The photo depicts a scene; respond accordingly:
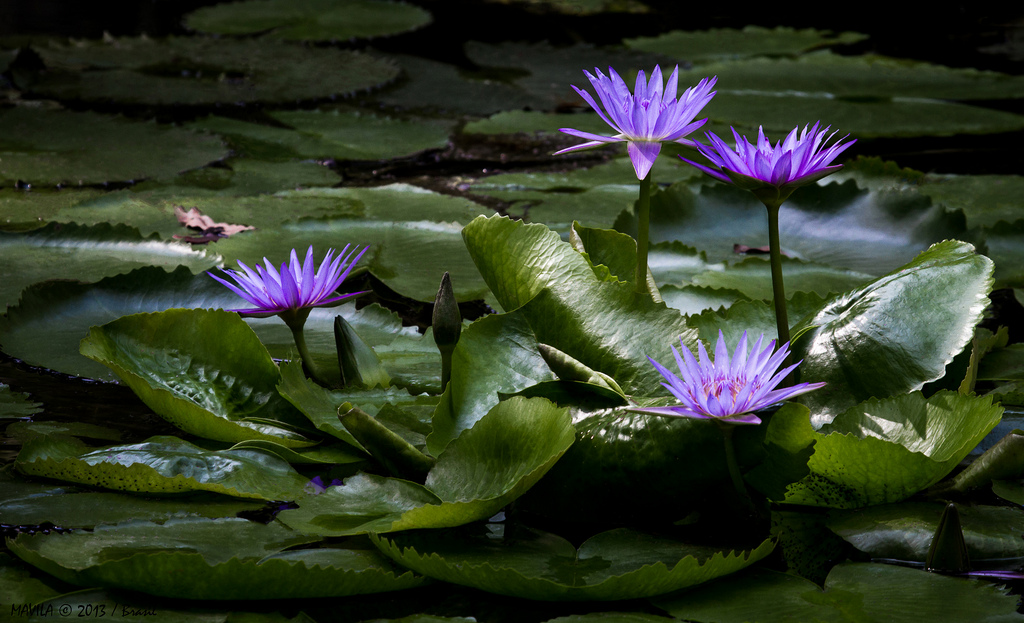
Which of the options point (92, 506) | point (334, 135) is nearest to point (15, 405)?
point (92, 506)

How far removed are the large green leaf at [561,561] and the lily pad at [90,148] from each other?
1.78m

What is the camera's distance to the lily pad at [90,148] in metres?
2.34

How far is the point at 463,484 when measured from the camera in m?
0.95

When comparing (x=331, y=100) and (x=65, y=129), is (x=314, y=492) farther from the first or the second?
(x=331, y=100)

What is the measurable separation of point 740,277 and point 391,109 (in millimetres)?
1974

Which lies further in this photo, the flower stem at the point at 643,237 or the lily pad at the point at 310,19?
the lily pad at the point at 310,19

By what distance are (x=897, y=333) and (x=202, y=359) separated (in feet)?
2.80

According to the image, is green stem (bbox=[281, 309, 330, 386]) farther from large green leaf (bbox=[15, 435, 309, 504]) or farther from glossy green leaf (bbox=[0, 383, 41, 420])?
glossy green leaf (bbox=[0, 383, 41, 420])

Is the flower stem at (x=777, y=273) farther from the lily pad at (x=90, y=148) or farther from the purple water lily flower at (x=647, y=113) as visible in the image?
the lily pad at (x=90, y=148)

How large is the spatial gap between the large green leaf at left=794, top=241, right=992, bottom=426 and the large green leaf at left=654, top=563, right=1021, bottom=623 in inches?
8.3

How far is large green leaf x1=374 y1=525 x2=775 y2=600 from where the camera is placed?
2.61 feet

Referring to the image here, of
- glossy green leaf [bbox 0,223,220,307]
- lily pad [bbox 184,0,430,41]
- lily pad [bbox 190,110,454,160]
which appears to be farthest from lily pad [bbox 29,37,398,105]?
glossy green leaf [bbox 0,223,220,307]

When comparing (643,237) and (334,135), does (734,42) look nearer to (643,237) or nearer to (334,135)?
(334,135)

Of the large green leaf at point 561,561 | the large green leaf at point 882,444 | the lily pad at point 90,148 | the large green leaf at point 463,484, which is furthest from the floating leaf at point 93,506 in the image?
the lily pad at point 90,148
